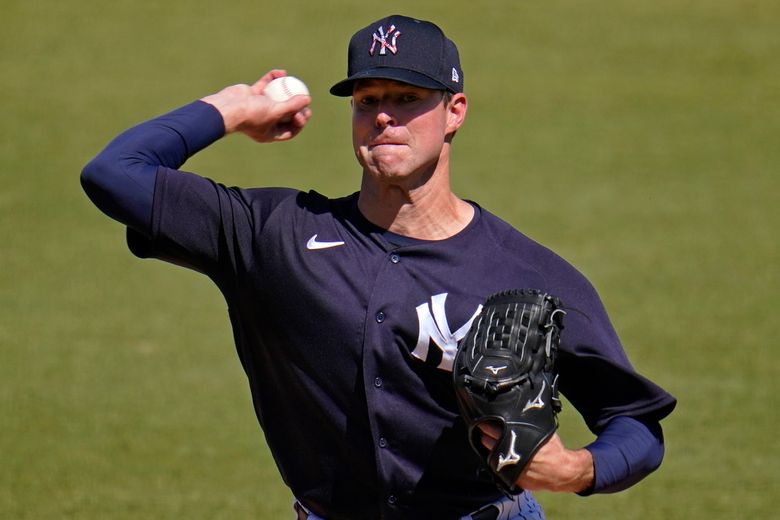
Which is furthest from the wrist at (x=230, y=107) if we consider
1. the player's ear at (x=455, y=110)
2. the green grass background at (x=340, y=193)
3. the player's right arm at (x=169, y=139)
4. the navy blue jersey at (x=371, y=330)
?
the green grass background at (x=340, y=193)

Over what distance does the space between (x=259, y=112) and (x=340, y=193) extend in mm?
8886

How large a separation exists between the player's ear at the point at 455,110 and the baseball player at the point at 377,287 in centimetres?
3

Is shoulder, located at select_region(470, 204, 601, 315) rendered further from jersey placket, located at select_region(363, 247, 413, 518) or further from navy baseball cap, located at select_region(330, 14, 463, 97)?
navy baseball cap, located at select_region(330, 14, 463, 97)

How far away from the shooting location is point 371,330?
3.32 m

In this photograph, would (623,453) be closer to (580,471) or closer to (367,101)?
(580,471)

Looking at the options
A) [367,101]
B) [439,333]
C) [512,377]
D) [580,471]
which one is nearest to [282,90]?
[367,101]

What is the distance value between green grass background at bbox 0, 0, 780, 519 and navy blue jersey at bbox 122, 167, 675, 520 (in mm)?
3216

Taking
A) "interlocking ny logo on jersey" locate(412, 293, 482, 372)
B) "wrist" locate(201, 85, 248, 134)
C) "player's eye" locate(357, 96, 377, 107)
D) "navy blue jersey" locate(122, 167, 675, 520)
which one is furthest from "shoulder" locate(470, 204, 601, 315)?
"wrist" locate(201, 85, 248, 134)

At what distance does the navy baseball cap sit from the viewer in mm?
3369

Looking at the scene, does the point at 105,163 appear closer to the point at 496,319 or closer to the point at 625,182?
the point at 496,319

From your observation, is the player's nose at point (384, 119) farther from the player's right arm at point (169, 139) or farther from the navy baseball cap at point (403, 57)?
the player's right arm at point (169, 139)

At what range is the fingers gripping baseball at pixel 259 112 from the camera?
355 centimetres

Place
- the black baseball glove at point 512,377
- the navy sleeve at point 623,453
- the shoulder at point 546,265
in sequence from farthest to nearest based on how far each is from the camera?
1. the shoulder at point 546,265
2. the navy sleeve at point 623,453
3. the black baseball glove at point 512,377

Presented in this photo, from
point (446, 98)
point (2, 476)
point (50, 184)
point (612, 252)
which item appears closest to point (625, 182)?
point (612, 252)
